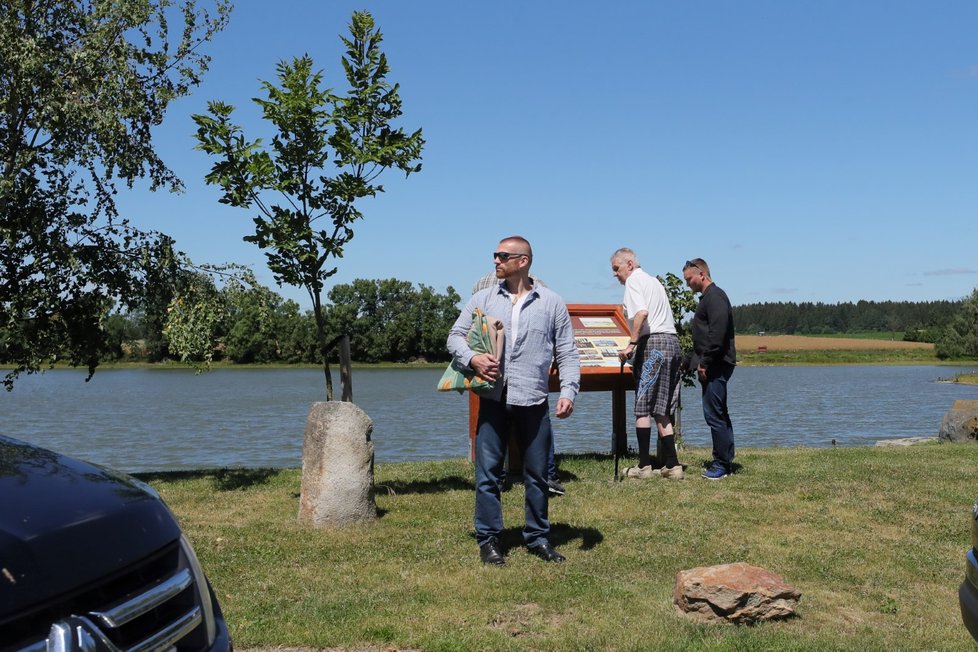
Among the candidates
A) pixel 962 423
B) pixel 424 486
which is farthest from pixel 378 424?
pixel 424 486

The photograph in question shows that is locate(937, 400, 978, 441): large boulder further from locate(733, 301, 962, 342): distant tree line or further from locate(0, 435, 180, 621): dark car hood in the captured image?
locate(733, 301, 962, 342): distant tree line

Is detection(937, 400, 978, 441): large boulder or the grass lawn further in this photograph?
detection(937, 400, 978, 441): large boulder

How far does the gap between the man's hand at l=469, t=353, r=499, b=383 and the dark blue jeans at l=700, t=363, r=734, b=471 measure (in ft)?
13.3

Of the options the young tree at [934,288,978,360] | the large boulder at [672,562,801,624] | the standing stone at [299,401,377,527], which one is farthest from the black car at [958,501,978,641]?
the young tree at [934,288,978,360]

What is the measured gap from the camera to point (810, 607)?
5.44 m

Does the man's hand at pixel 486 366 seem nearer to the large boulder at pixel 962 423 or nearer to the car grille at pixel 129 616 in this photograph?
the car grille at pixel 129 616

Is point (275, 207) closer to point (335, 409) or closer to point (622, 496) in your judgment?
point (335, 409)

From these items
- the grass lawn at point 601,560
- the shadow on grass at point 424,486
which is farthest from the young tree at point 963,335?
the shadow on grass at point 424,486

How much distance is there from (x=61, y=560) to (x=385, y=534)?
4.96 m

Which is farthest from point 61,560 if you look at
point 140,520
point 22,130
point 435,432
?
point 435,432

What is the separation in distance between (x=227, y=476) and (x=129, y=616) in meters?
8.69

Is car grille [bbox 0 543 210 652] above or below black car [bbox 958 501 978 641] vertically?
above

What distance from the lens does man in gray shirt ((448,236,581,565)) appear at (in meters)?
6.51

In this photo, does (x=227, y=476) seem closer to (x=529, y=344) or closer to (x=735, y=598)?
(x=529, y=344)
